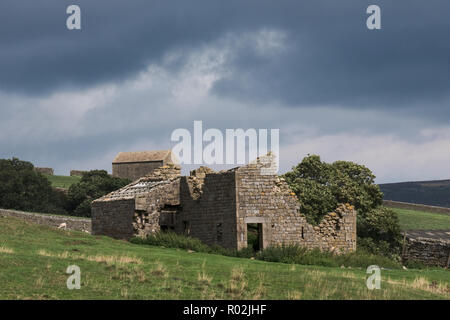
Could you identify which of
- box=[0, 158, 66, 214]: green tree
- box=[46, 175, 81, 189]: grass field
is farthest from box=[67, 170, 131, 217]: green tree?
box=[46, 175, 81, 189]: grass field

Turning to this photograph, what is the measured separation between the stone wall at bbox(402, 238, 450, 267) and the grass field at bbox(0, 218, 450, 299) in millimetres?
15924

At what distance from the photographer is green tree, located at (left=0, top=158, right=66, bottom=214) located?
246ft

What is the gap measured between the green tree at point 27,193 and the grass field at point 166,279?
170ft

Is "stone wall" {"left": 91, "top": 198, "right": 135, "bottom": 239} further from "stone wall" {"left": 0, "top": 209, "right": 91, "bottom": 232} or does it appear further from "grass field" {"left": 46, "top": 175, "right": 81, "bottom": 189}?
"grass field" {"left": 46, "top": 175, "right": 81, "bottom": 189}

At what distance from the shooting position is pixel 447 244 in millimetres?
41062

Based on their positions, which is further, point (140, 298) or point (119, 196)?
point (119, 196)

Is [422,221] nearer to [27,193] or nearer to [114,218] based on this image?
[27,193]

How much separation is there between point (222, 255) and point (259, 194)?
3.78m

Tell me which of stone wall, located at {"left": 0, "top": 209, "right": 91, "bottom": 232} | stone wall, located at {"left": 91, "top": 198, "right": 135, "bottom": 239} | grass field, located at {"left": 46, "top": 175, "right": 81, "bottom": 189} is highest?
grass field, located at {"left": 46, "top": 175, "right": 81, "bottom": 189}

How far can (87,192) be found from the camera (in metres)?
A: 81.8

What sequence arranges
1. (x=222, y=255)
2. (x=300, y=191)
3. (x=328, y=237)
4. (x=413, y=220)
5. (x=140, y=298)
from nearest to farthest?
(x=140, y=298)
(x=222, y=255)
(x=328, y=237)
(x=300, y=191)
(x=413, y=220)

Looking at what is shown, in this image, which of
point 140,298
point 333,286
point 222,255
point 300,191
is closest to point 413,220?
point 300,191

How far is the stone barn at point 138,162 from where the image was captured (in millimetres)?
108250
